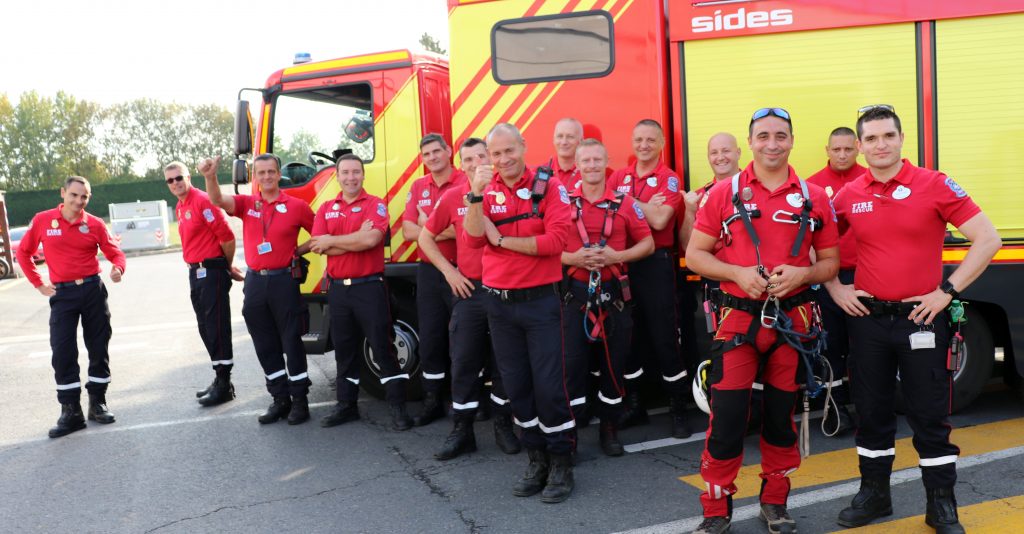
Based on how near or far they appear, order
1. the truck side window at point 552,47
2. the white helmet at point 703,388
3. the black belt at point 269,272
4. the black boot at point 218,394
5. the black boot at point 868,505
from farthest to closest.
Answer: the black boot at point 218,394, the black belt at point 269,272, the truck side window at point 552,47, the white helmet at point 703,388, the black boot at point 868,505

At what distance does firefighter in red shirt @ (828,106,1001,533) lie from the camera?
3.50 m

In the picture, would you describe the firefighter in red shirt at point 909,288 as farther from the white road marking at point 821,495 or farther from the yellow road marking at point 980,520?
the white road marking at point 821,495

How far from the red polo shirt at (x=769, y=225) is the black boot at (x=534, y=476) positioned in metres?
1.48

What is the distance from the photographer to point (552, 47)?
5355 mm

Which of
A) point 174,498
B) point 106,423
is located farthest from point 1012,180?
point 106,423

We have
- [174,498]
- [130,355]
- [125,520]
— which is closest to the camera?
[125,520]

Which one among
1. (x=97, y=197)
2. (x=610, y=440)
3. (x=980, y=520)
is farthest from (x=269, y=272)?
(x=97, y=197)

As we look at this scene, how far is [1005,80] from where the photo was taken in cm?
478

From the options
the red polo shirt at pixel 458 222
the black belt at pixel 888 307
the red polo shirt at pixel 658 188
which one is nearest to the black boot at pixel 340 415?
the red polo shirt at pixel 458 222

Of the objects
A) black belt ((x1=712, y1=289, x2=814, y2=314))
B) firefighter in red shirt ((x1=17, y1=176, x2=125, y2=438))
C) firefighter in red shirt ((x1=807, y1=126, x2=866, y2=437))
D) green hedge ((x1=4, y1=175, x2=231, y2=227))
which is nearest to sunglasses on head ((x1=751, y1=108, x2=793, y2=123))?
black belt ((x1=712, y1=289, x2=814, y2=314))

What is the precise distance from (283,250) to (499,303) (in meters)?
2.26

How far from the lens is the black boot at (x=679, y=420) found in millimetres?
5094

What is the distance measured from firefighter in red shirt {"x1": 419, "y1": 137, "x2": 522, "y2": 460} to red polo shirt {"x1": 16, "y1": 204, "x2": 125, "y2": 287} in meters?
2.89

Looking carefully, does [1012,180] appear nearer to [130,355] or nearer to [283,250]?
[283,250]
